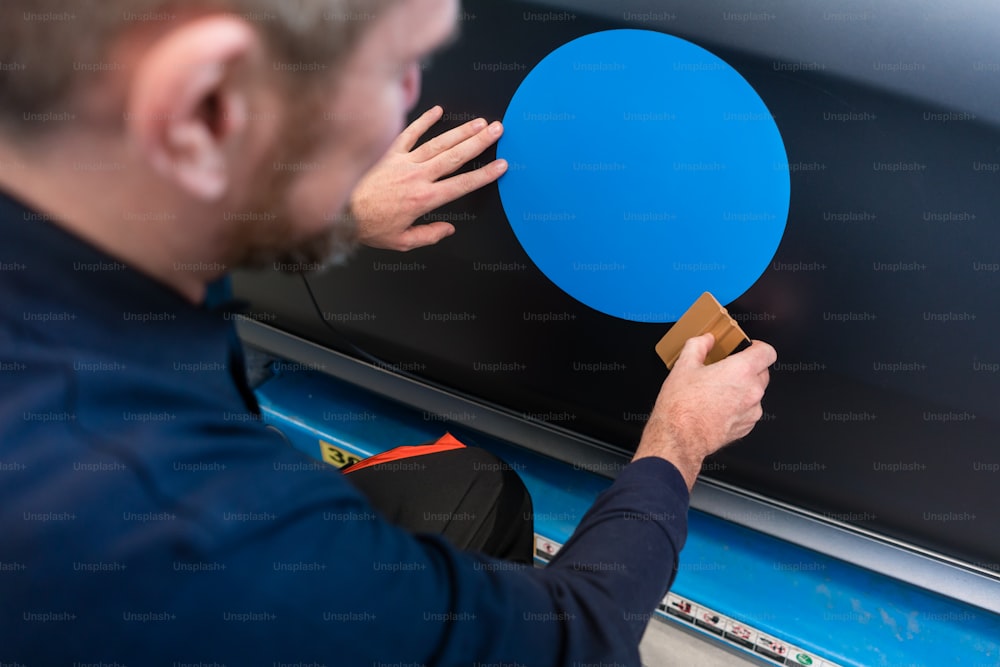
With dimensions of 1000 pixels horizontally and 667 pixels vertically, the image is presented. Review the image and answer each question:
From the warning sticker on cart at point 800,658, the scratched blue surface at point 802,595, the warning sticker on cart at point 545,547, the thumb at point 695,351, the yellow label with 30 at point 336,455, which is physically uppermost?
the thumb at point 695,351

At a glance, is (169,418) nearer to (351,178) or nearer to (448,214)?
(351,178)

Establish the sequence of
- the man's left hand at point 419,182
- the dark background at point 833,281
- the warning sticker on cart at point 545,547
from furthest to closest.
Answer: the warning sticker on cart at point 545,547 → the man's left hand at point 419,182 → the dark background at point 833,281

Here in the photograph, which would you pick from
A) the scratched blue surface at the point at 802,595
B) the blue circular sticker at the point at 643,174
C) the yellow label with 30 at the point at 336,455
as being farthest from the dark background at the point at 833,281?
the yellow label with 30 at the point at 336,455

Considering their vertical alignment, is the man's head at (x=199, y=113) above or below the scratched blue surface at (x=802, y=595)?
above

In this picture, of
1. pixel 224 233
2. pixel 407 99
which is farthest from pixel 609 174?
pixel 224 233

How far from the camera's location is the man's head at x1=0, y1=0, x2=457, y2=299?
0.43 meters

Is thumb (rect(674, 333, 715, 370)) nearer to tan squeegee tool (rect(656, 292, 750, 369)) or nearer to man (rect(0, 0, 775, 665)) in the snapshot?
tan squeegee tool (rect(656, 292, 750, 369))

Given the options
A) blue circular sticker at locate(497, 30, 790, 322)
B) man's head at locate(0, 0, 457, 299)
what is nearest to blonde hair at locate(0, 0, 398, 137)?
man's head at locate(0, 0, 457, 299)

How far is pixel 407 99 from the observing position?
596 millimetres

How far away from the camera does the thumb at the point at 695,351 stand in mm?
881

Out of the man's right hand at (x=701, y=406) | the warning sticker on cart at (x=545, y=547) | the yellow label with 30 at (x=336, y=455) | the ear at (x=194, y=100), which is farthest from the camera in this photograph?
the yellow label with 30 at (x=336, y=455)

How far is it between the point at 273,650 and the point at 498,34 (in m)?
0.71

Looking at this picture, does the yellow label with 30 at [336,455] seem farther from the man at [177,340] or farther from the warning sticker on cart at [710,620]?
the man at [177,340]

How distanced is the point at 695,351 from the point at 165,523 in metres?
0.60
